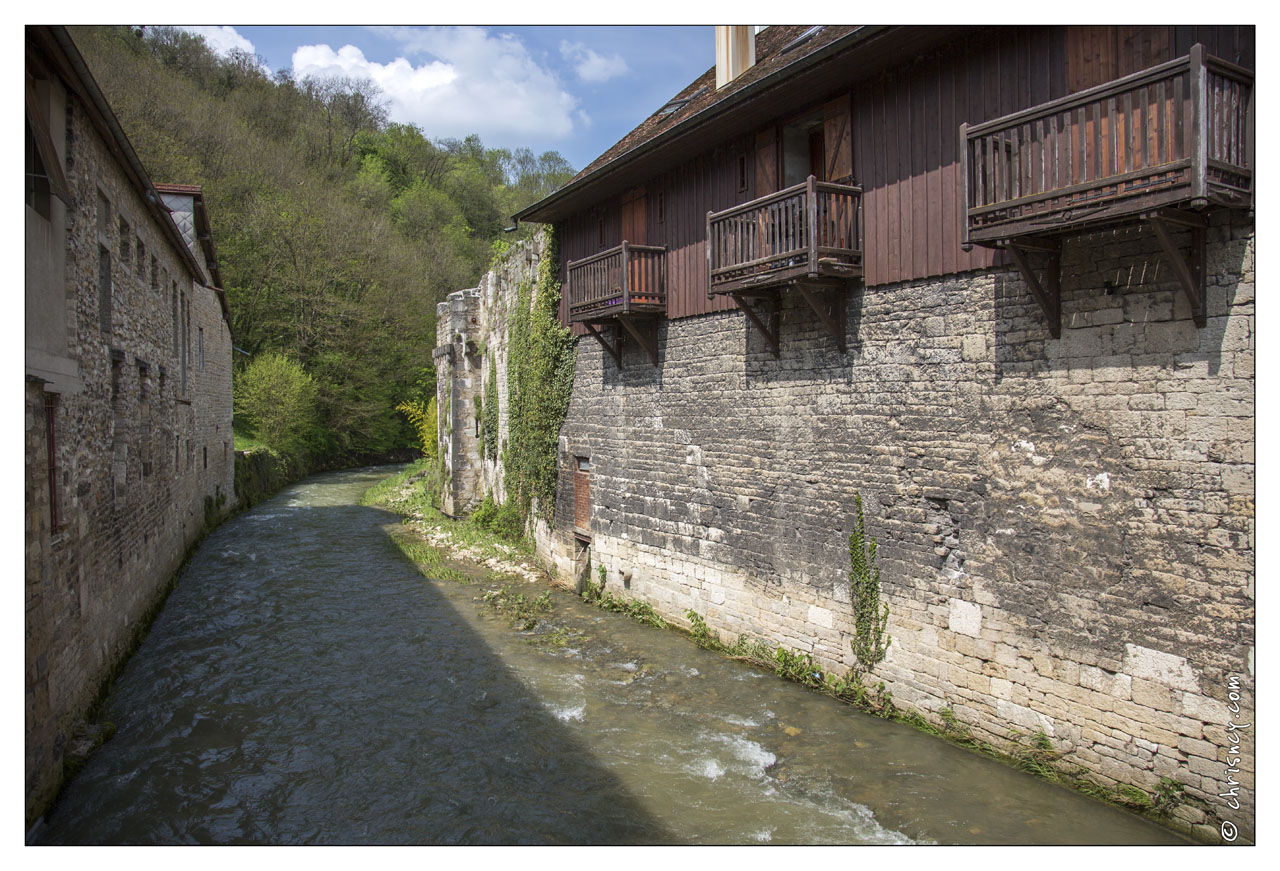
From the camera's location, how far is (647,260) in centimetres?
1231

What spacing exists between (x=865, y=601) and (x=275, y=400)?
2628 centimetres

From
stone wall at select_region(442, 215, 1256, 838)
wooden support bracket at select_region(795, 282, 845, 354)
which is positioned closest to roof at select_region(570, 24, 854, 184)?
wooden support bracket at select_region(795, 282, 845, 354)

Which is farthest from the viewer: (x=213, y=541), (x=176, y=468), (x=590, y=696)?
(x=213, y=541)

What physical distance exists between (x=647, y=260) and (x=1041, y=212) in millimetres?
6666

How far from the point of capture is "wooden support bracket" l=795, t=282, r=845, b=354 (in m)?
9.01

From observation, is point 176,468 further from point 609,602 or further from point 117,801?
point 117,801

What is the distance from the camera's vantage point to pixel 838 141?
9234mm

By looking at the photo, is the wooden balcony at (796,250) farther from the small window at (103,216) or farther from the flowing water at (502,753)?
the small window at (103,216)

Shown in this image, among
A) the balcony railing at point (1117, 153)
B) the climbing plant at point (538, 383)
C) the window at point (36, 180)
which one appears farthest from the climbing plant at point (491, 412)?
the balcony railing at point (1117, 153)

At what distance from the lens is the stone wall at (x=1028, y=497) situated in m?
5.96

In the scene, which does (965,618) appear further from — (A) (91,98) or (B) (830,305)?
(A) (91,98)

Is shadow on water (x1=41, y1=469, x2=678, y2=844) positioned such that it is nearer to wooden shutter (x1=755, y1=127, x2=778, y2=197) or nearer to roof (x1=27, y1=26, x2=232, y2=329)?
roof (x1=27, y1=26, x2=232, y2=329)

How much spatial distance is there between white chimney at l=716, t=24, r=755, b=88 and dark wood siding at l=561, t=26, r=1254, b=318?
236 cm
